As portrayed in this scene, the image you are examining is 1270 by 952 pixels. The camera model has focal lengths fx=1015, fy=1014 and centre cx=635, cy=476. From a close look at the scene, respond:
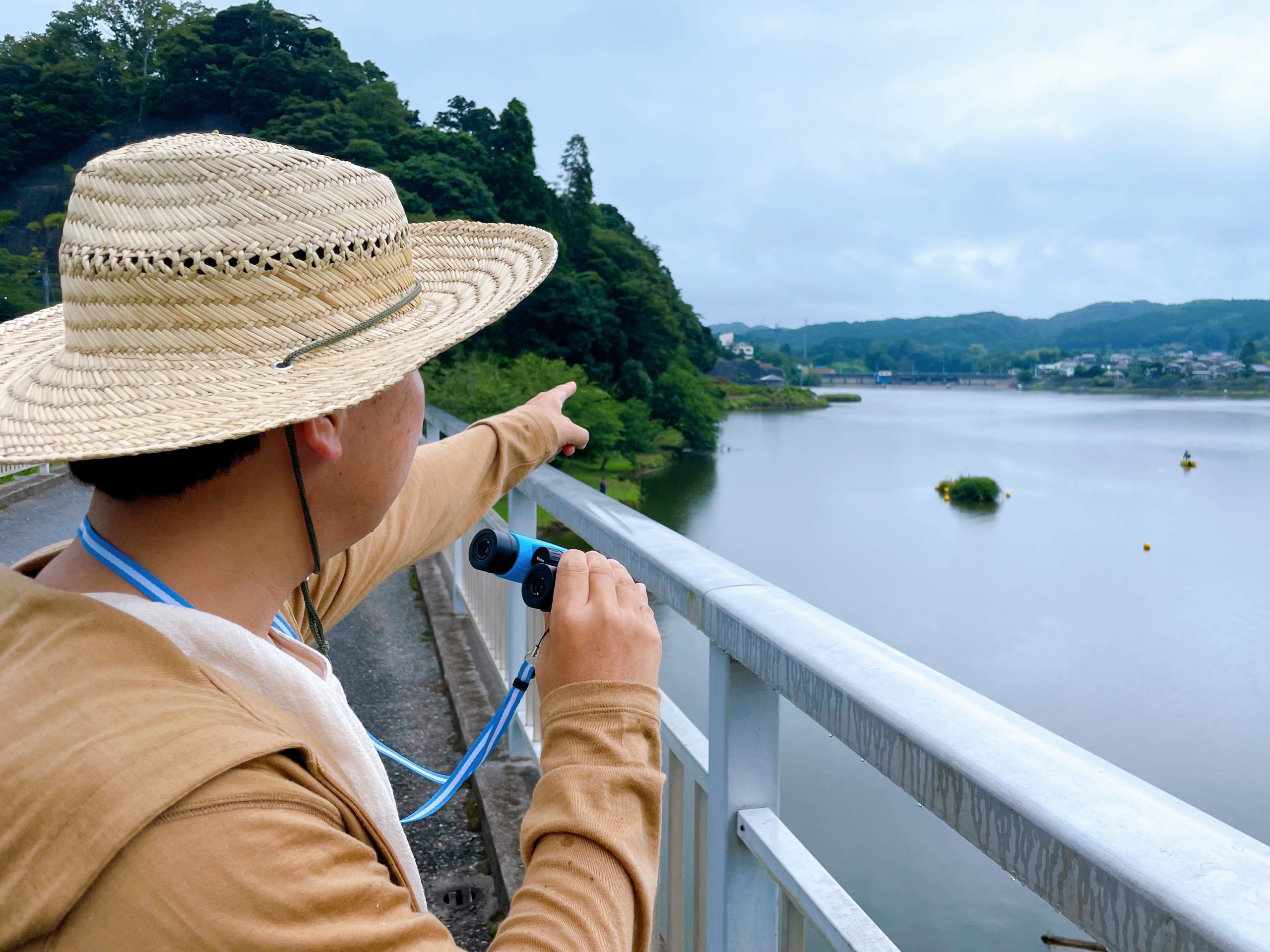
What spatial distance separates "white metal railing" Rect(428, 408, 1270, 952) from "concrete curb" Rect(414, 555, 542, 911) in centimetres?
54

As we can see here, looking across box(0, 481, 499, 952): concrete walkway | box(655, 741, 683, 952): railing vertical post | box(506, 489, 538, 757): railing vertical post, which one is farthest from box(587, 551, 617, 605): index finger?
box(506, 489, 538, 757): railing vertical post

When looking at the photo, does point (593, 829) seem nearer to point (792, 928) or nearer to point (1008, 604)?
point (792, 928)

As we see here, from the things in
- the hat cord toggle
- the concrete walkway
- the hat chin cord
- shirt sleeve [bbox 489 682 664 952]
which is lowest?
the concrete walkway

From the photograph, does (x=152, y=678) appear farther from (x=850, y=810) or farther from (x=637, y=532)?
(x=850, y=810)

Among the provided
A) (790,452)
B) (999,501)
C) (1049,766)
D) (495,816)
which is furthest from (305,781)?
(790,452)

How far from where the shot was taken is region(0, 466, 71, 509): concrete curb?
7930 millimetres

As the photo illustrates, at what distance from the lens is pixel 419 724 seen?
135 inches

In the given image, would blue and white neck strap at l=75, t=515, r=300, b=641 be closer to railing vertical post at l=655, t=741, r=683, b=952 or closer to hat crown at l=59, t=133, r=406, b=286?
hat crown at l=59, t=133, r=406, b=286

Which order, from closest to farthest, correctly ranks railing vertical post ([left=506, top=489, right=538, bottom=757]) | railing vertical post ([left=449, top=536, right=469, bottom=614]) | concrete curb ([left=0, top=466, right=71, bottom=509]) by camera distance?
railing vertical post ([left=506, top=489, right=538, bottom=757]) → railing vertical post ([left=449, top=536, right=469, bottom=614]) → concrete curb ([left=0, top=466, right=71, bottom=509])

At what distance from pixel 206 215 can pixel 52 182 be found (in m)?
61.5

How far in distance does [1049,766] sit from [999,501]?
55.8 metres

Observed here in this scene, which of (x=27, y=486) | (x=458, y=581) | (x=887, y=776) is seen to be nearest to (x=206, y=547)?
(x=887, y=776)

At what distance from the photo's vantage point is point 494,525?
131 inches

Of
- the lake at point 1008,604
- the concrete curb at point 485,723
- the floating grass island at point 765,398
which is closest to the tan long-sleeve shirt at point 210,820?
the concrete curb at point 485,723
